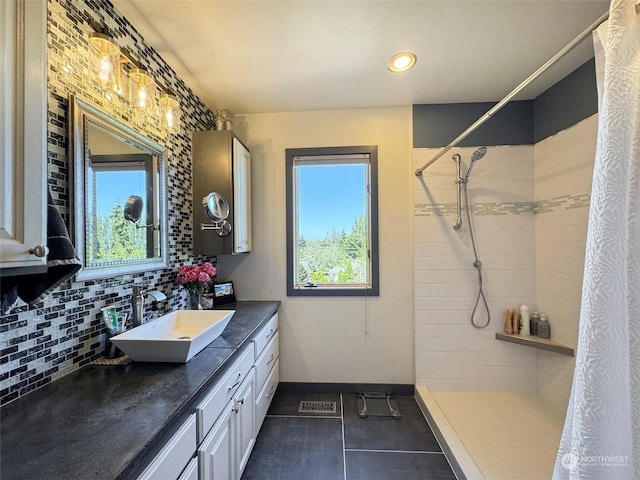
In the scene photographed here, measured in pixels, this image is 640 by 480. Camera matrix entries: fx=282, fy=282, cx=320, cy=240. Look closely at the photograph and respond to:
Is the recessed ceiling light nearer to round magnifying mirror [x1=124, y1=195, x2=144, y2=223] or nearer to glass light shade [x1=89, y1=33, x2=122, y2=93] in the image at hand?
glass light shade [x1=89, y1=33, x2=122, y2=93]

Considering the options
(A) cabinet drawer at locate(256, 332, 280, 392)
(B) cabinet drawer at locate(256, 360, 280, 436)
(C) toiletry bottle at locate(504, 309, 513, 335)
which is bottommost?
(B) cabinet drawer at locate(256, 360, 280, 436)

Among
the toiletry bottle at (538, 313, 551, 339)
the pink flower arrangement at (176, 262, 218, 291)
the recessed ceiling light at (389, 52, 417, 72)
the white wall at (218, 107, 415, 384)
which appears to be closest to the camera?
the recessed ceiling light at (389, 52, 417, 72)

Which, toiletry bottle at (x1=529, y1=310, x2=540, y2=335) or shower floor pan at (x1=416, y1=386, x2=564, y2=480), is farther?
toiletry bottle at (x1=529, y1=310, x2=540, y2=335)

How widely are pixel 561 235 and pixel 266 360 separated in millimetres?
2344

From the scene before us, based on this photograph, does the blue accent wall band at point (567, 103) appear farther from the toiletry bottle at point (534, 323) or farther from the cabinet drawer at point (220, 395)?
the cabinet drawer at point (220, 395)

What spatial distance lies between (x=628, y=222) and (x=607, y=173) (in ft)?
0.49

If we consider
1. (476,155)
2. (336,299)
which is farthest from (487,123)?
(336,299)

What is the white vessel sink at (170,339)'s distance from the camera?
1133mm

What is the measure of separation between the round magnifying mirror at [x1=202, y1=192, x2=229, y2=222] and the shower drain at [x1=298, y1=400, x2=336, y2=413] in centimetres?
161

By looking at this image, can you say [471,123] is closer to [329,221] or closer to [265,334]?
[329,221]

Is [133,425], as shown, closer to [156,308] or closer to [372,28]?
[156,308]

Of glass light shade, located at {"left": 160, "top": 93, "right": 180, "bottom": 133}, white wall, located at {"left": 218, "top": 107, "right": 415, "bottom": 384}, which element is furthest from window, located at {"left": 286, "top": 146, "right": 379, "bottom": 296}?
glass light shade, located at {"left": 160, "top": 93, "right": 180, "bottom": 133}

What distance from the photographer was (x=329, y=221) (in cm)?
257

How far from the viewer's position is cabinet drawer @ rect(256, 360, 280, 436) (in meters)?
1.83
